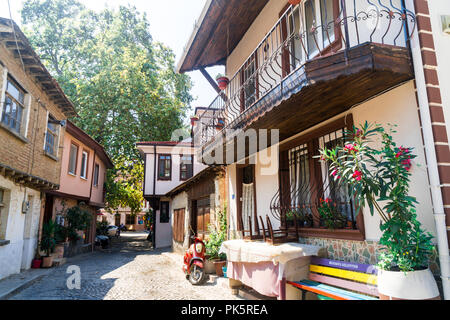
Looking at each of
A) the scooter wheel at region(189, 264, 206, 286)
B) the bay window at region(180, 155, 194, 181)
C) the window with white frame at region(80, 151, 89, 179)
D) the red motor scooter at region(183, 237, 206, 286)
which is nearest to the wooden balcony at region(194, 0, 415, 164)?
the red motor scooter at region(183, 237, 206, 286)

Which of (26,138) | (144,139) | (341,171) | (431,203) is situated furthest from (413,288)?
(144,139)

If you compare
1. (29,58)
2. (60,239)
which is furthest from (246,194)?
(60,239)

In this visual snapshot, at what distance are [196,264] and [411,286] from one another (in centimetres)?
602

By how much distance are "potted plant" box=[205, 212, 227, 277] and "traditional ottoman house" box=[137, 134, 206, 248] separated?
12703mm

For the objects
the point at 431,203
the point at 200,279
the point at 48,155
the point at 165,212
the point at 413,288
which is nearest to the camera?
the point at 413,288

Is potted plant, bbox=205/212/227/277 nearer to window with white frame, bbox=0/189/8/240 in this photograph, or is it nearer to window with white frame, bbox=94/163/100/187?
window with white frame, bbox=0/189/8/240

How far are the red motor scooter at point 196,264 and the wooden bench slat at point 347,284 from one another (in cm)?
407

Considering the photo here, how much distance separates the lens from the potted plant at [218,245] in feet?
28.1

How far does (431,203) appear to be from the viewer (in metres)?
3.43

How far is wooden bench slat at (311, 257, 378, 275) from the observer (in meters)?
3.77

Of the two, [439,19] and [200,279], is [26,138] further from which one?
[439,19]

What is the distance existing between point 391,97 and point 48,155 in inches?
453

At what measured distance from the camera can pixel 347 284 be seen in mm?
3963

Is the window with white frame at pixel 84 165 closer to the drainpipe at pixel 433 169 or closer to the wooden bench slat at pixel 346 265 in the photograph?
the wooden bench slat at pixel 346 265
